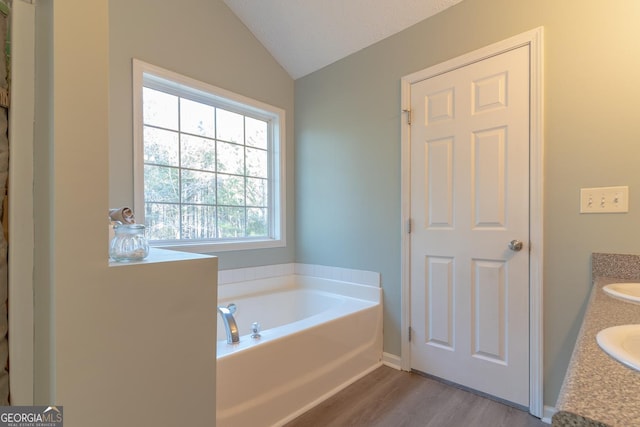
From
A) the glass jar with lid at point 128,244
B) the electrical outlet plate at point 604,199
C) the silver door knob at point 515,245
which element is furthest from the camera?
the silver door knob at point 515,245

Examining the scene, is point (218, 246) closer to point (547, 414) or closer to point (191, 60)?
point (191, 60)

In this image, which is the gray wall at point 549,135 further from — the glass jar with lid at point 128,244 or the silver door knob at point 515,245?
the glass jar with lid at point 128,244

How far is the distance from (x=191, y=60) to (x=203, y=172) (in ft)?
2.61

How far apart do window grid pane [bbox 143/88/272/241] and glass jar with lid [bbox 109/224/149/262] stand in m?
1.25

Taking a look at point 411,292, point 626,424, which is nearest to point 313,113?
point 411,292

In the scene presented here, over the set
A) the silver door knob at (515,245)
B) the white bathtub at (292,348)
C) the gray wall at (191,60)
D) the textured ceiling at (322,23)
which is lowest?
the white bathtub at (292,348)

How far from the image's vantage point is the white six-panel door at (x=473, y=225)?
5.56ft

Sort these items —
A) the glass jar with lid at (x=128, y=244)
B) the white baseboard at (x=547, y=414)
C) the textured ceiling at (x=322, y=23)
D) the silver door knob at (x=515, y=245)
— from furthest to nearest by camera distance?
the textured ceiling at (x=322, y=23) → the silver door knob at (x=515, y=245) → the white baseboard at (x=547, y=414) → the glass jar with lid at (x=128, y=244)

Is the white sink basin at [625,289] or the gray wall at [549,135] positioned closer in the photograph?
the white sink basin at [625,289]

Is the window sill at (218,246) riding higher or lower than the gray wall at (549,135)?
lower

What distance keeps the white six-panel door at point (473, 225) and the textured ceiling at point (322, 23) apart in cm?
50

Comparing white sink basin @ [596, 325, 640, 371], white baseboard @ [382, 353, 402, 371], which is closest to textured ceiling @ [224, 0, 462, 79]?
white sink basin @ [596, 325, 640, 371]

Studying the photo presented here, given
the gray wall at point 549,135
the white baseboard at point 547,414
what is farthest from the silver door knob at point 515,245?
the white baseboard at point 547,414

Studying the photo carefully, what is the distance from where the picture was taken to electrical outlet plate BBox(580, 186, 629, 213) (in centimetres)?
141
